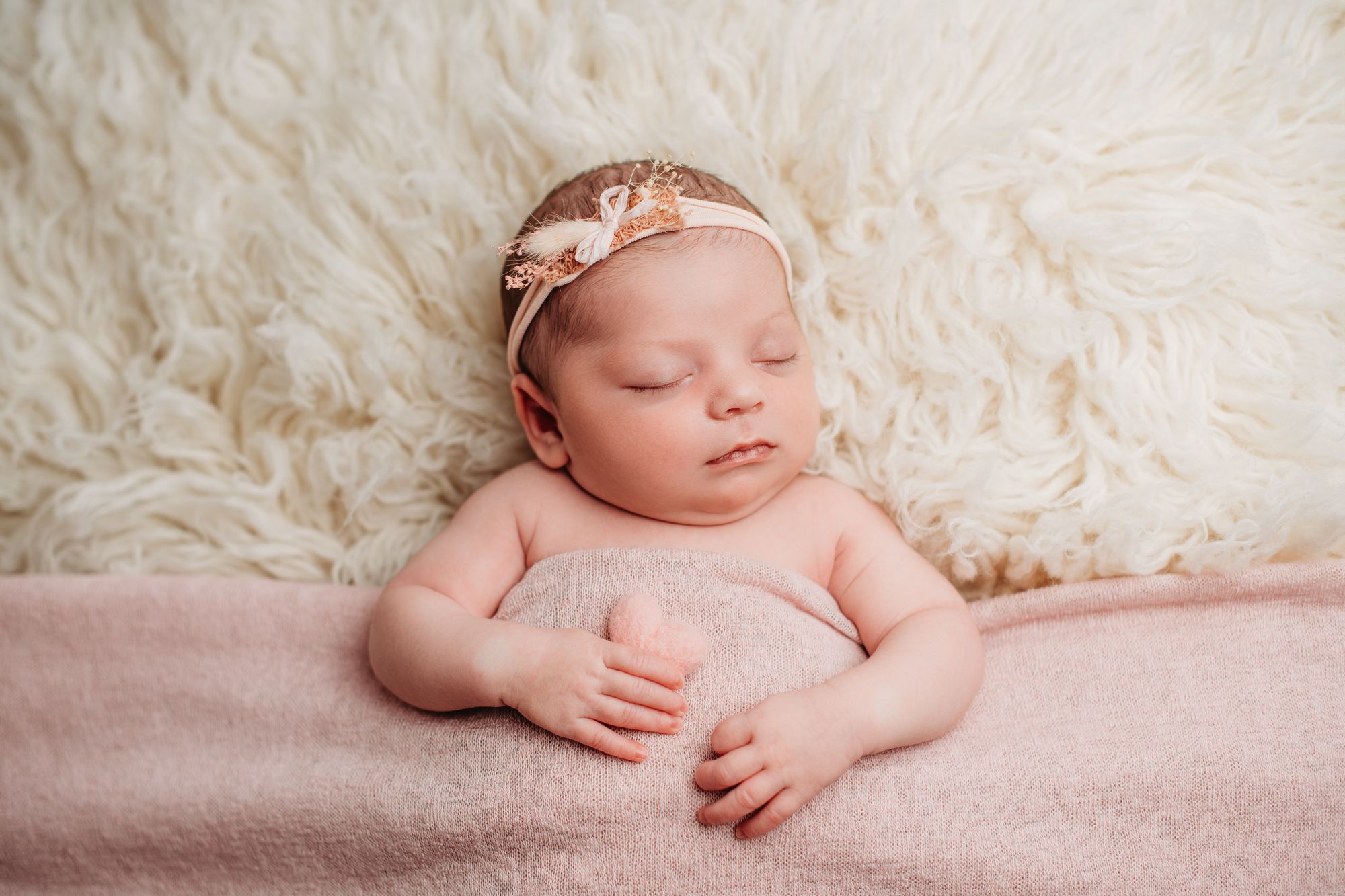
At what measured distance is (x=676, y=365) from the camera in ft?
3.96

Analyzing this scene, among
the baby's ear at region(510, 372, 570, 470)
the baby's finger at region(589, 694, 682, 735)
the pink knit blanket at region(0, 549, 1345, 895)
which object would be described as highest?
the baby's ear at region(510, 372, 570, 470)

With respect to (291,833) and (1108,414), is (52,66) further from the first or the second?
(1108,414)

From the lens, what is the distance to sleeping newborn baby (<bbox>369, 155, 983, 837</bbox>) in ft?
3.58

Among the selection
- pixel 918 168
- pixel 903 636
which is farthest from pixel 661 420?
pixel 918 168

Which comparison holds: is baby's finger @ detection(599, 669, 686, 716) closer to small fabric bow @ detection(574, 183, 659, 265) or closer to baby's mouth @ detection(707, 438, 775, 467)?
baby's mouth @ detection(707, 438, 775, 467)

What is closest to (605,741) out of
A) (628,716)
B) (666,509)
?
(628,716)

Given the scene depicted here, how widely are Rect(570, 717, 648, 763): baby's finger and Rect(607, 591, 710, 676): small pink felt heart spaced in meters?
0.10

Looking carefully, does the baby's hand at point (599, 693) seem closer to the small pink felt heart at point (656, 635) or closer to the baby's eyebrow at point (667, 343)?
the small pink felt heart at point (656, 635)

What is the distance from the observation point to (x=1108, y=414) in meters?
1.26

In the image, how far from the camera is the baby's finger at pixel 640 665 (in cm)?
110

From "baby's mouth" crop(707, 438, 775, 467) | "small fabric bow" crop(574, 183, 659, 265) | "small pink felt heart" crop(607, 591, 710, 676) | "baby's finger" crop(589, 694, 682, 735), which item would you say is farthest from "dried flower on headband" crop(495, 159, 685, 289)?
"baby's finger" crop(589, 694, 682, 735)

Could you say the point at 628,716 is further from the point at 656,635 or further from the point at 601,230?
the point at 601,230

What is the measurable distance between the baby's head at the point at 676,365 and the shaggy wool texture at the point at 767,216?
0.13m

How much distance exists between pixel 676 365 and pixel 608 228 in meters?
0.19
